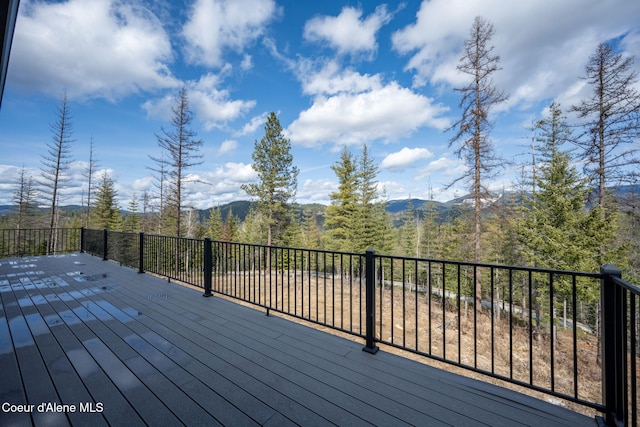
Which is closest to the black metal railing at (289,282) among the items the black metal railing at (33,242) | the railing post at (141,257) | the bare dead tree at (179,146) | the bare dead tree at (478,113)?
the railing post at (141,257)

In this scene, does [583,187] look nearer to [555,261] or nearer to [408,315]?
[555,261]

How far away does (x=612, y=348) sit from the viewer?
153cm

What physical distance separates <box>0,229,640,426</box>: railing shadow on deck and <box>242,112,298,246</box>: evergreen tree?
6.02 metres

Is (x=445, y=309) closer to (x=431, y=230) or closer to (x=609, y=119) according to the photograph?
(x=609, y=119)

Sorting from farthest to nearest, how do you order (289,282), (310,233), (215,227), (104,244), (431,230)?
(215,227) → (310,233) → (431,230) → (104,244) → (289,282)

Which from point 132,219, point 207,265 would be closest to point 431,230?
point 207,265

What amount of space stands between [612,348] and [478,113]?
9.54 metres

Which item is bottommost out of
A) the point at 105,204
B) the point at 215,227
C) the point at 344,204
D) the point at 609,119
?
the point at 215,227

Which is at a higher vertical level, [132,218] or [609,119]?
[609,119]

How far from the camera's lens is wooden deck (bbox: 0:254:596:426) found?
5.20 feet

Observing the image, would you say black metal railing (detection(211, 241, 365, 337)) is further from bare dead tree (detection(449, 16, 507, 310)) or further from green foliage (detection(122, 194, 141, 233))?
green foliage (detection(122, 194, 141, 233))

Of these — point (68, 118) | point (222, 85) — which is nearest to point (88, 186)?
point (68, 118)

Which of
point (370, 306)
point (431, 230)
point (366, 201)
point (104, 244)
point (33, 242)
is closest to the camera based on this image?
point (370, 306)

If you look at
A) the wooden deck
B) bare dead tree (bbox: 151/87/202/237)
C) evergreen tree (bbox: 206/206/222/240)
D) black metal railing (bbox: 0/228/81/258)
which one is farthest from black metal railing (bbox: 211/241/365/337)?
evergreen tree (bbox: 206/206/222/240)
